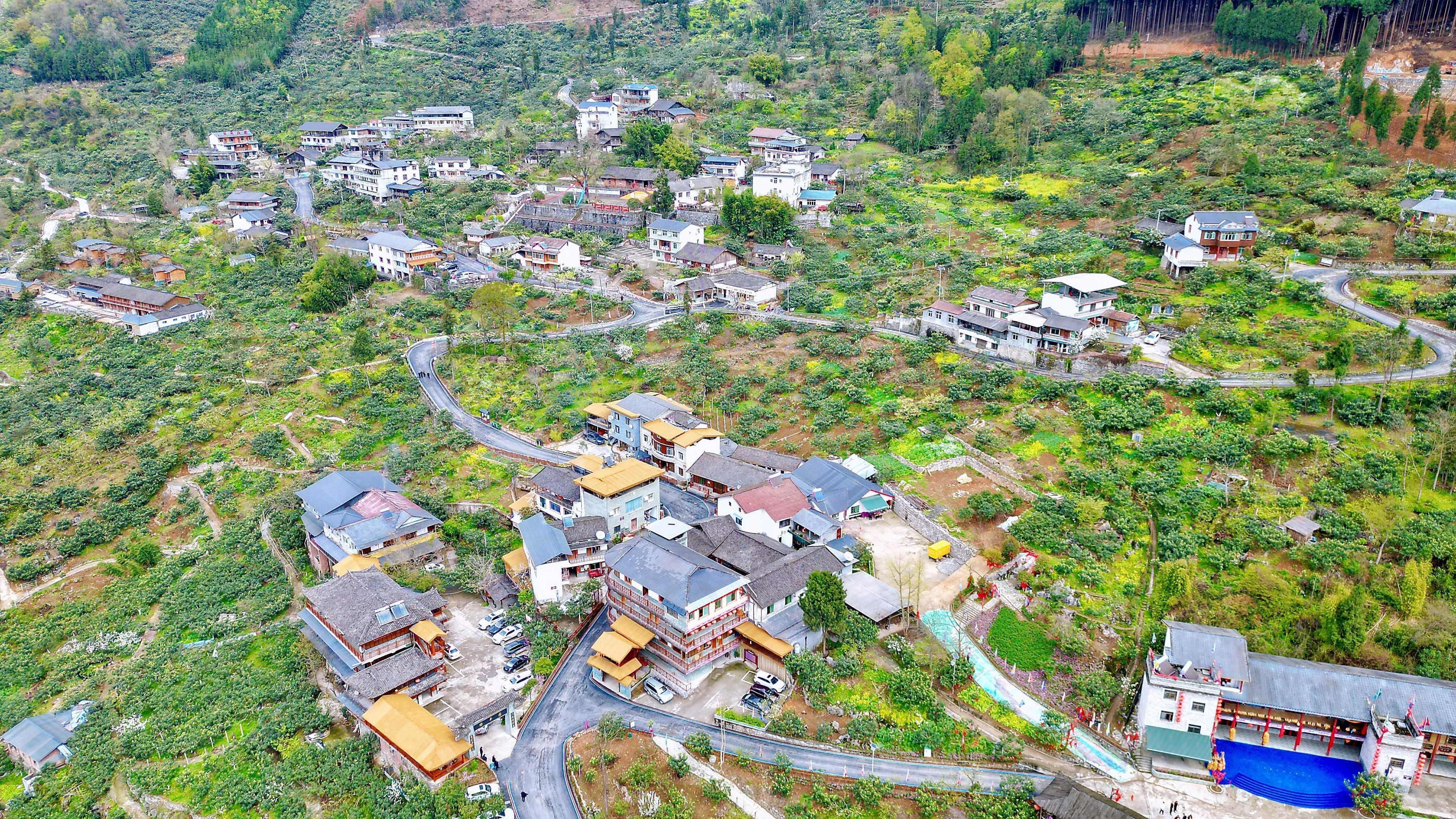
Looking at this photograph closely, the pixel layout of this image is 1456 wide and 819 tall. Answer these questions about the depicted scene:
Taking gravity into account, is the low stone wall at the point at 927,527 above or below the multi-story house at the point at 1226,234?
below

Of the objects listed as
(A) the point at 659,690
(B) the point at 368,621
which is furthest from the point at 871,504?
(B) the point at 368,621

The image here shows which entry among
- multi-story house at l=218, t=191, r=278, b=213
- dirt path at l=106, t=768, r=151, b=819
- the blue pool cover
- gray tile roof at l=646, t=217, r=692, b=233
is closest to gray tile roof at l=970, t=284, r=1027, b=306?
gray tile roof at l=646, t=217, r=692, b=233

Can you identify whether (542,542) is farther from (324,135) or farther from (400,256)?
(324,135)

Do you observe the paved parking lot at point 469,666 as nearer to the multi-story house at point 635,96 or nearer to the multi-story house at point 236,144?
the multi-story house at point 635,96

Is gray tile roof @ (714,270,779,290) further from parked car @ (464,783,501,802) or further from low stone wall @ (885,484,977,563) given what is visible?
parked car @ (464,783,501,802)

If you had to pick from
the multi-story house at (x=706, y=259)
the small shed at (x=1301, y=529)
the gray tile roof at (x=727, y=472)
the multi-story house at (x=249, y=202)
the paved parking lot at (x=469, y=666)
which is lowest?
the paved parking lot at (x=469, y=666)

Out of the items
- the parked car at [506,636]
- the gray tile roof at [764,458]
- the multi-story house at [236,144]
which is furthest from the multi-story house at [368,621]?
the multi-story house at [236,144]
